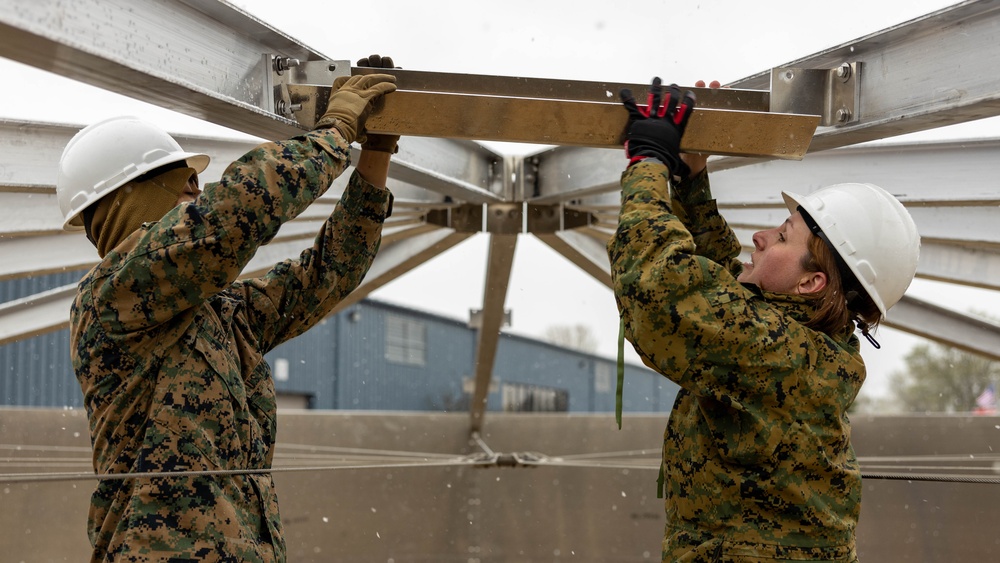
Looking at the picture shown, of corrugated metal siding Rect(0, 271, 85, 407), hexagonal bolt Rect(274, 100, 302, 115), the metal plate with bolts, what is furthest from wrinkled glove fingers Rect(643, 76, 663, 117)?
corrugated metal siding Rect(0, 271, 85, 407)

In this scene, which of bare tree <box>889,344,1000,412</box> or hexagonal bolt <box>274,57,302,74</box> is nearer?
hexagonal bolt <box>274,57,302,74</box>

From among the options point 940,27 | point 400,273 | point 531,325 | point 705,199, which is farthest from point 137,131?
point 531,325

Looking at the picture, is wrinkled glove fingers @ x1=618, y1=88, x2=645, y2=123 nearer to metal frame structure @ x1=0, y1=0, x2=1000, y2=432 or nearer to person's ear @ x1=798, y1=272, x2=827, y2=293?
metal frame structure @ x1=0, y1=0, x2=1000, y2=432

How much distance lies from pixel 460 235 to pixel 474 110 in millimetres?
4015

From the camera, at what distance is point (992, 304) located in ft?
118

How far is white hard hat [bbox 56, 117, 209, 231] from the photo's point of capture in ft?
11.0

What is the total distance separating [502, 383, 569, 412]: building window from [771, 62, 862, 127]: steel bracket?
28.9 metres

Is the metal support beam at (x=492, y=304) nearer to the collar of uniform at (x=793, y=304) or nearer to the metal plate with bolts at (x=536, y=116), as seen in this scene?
the metal plate with bolts at (x=536, y=116)

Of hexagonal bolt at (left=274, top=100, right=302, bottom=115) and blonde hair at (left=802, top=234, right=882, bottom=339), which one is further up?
hexagonal bolt at (left=274, top=100, right=302, bottom=115)

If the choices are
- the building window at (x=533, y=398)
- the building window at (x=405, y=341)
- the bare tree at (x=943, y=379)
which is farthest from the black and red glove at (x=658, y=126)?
the bare tree at (x=943, y=379)

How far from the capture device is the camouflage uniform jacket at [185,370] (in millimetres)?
2949

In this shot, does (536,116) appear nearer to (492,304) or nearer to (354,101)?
(354,101)

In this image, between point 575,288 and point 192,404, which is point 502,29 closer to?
point 192,404

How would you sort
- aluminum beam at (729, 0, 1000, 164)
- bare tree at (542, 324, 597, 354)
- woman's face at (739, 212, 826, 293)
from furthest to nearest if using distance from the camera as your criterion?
bare tree at (542, 324, 597, 354), aluminum beam at (729, 0, 1000, 164), woman's face at (739, 212, 826, 293)
